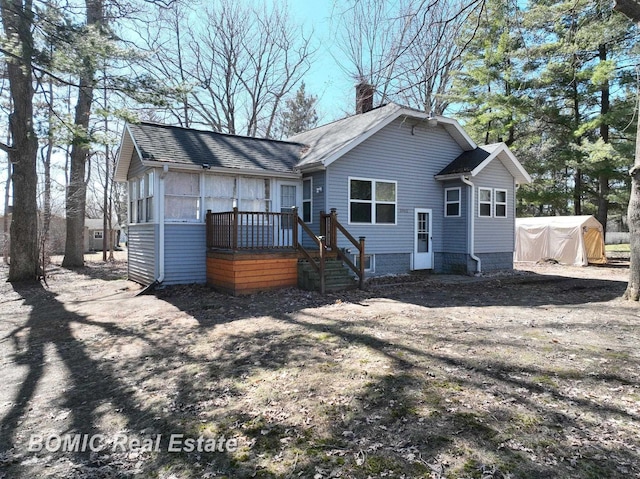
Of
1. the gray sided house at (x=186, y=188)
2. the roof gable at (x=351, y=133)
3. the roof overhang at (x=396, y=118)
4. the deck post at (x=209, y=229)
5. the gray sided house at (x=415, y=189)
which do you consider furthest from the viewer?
the gray sided house at (x=415, y=189)

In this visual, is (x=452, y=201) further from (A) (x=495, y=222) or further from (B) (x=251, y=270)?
(B) (x=251, y=270)

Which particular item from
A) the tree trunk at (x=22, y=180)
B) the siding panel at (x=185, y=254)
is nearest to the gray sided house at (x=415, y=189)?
the siding panel at (x=185, y=254)

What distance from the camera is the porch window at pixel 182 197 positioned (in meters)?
10.3

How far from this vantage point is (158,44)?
62.5ft

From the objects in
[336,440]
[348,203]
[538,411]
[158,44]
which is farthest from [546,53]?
[336,440]

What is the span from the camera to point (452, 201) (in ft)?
44.4

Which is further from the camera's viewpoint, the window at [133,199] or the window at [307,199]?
the window at [133,199]

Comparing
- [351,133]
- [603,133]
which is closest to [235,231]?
[351,133]

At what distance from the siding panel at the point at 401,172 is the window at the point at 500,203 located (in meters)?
1.90

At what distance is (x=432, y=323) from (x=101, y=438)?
4885mm

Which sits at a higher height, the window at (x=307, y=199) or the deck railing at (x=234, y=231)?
the window at (x=307, y=199)

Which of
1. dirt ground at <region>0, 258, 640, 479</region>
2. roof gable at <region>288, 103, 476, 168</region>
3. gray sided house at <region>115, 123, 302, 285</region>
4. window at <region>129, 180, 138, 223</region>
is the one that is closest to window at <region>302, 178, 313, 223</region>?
gray sided house at <region>115, 123, 302, 285</region>

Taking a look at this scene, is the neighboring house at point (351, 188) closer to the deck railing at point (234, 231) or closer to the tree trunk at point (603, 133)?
the deck railing at point (234, 231)

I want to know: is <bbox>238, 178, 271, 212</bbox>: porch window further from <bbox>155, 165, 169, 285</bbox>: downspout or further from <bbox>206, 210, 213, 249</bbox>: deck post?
<bbox>155, 165, 169, 285</bbox>: downspout
